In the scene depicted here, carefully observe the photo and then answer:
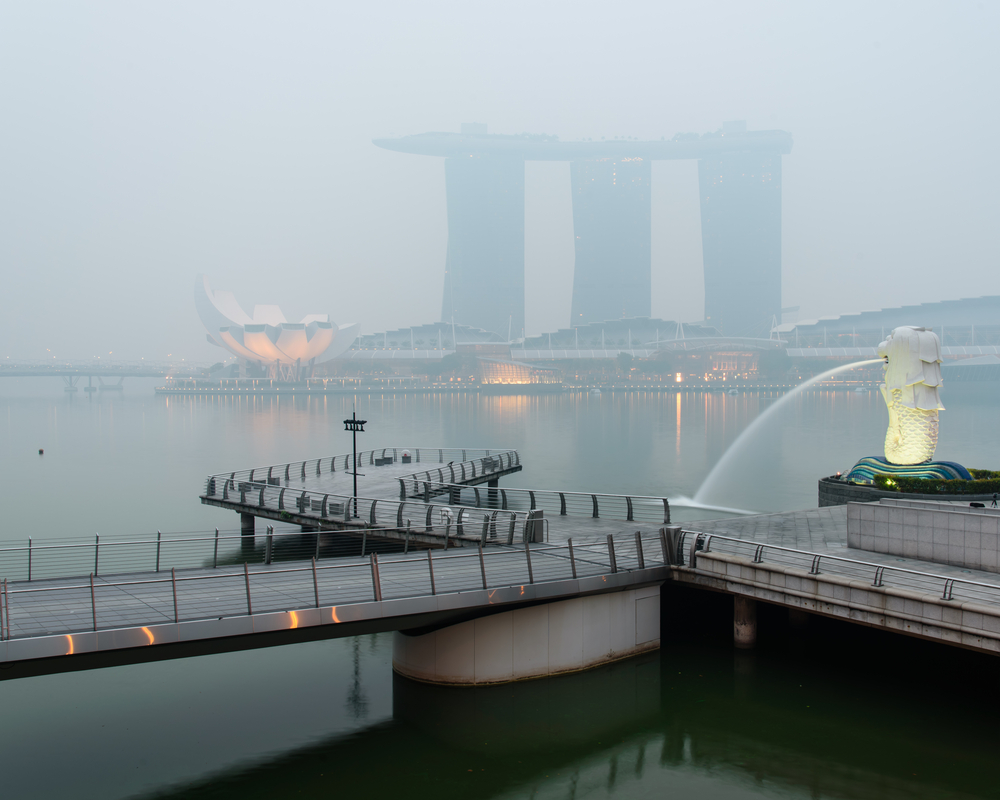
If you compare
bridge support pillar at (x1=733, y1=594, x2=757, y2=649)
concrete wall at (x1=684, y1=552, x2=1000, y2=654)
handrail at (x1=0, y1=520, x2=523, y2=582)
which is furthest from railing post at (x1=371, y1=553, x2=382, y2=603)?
bridge support pillar at (x1=733, y1=594, x2=757, y2=649)

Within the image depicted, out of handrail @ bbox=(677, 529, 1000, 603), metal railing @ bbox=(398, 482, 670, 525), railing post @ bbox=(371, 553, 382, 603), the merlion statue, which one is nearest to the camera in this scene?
handrail @ bbox=(677, 529, 1000, 603)

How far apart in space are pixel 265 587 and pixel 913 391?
47.5ft

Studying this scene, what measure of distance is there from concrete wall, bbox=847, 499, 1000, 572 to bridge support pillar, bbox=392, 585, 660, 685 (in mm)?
3665

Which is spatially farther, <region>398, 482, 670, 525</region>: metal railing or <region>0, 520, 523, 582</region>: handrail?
<region>398, 482, 670, 525</region>: metal railing

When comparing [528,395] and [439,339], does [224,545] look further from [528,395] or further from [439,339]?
[439,339]

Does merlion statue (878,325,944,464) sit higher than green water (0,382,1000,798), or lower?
higher

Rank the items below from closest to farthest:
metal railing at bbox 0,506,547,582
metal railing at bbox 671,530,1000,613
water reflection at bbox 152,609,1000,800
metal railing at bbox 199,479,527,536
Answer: water reflection at bbox 152,609,1000,800, metal railing at bbox 671,530,1000,613, metal railing at bbox 0,506,547,582, metal railing at bbox 199,479,527,536

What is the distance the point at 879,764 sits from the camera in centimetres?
828

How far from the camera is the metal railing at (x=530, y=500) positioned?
16.5 m

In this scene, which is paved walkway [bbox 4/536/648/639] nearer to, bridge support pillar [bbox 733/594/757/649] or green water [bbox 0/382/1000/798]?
bridge support pillar [bbox 733/594/757/649]

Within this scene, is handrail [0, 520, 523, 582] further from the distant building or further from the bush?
the distant building

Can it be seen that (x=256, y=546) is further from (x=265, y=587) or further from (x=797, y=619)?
(x=797, y=619)

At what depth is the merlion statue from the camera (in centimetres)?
1791

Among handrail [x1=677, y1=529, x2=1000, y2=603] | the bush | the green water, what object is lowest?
the green water
